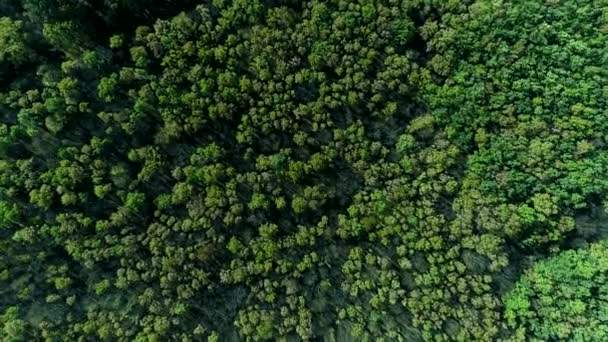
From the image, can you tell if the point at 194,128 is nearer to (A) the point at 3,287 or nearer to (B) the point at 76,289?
(B) the point at 76,289

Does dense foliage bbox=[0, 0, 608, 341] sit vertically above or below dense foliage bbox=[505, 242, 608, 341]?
above

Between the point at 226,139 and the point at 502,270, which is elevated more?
the point at 226,139

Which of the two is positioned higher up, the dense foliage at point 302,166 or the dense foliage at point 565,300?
the dense foliage at point 302,166

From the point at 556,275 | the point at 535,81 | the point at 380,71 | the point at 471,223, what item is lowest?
the point at 556,275

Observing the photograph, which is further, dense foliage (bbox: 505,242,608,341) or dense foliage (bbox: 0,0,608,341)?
dense foliage (bbox: 505,242,608,341)

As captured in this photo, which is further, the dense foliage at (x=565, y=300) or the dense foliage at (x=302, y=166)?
the dense foliage at (x=565, y=300)

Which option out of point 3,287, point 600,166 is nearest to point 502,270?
point 600,166

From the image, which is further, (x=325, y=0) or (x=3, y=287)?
(x=325, y=0)
